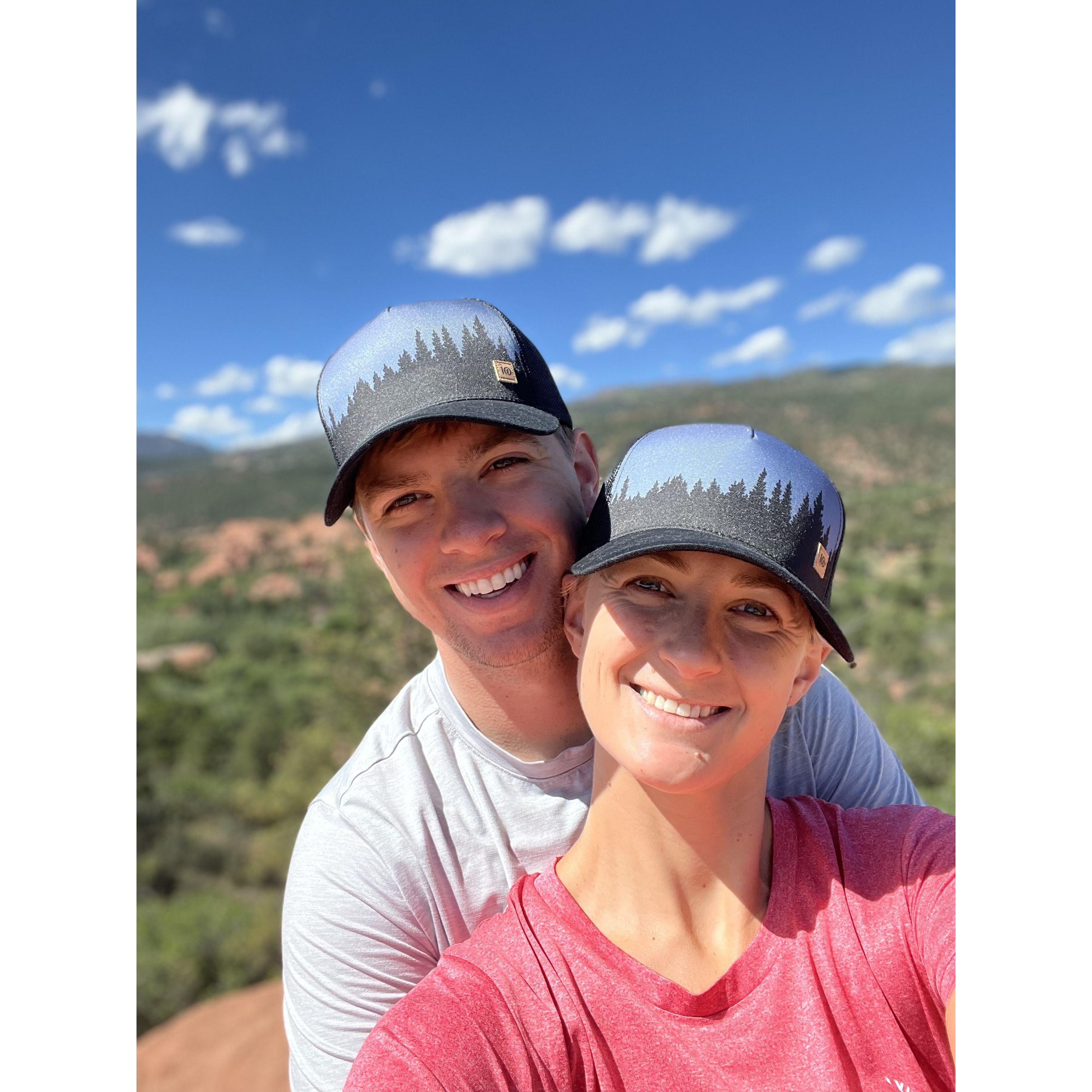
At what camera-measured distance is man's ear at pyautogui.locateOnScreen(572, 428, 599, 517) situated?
2908 mm

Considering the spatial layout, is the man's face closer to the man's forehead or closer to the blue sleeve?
the man's forehead

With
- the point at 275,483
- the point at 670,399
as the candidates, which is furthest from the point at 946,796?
the point at 670,399

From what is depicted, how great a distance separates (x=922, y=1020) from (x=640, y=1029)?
1.86ft

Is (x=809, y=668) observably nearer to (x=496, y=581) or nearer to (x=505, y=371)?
(x=496, y=581)

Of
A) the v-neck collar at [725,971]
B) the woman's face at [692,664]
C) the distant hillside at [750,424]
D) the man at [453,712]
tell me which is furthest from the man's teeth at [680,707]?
the distant hillside at [750,424]

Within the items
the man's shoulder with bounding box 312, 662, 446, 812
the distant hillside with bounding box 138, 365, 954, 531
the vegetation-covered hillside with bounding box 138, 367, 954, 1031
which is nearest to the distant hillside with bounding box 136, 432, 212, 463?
the distant hillside with bounding box 138, 365, 954, 531

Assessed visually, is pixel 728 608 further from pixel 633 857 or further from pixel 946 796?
pixel 946 796

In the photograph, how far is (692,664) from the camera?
185cm

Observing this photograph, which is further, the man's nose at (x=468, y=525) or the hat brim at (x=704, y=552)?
the man's nose at (x=468, y=525)

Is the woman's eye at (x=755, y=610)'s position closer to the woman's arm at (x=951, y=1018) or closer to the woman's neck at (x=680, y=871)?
the woman's neck at (x=680, y=871)

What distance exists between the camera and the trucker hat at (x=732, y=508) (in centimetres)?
188

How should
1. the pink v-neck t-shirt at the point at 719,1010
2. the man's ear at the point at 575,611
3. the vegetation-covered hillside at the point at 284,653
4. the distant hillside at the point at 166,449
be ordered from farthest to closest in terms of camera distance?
the distant hillside at the point at 166,449 < the vegetation-covered hillside at the point at 284,653 < the man's ear at the point at 575,611 < the pink v-neck t-shirt at the point at 719,1010
